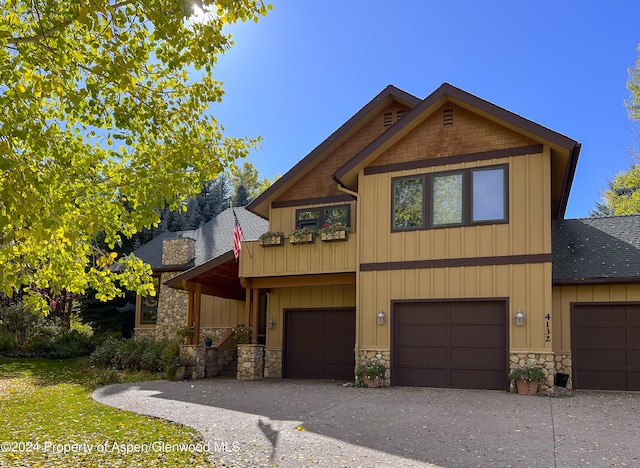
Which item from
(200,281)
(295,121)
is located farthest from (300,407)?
(295,121)

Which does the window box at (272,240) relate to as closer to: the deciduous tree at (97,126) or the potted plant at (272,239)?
the potted plant at (272,239)

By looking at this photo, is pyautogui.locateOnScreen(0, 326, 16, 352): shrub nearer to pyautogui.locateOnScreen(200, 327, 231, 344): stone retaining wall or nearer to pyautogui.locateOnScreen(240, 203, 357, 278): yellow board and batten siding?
pyautogui.locateOnScreen(200, 327, 231, 344): stone retaining wall

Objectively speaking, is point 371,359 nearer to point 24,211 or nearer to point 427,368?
point 427,368

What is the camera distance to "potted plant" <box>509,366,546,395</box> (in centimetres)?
1137

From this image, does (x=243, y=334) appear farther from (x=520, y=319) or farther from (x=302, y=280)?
(x=520, y=319)

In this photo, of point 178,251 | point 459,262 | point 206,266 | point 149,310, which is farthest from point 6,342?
point 459,262

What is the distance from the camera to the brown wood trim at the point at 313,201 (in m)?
15.5

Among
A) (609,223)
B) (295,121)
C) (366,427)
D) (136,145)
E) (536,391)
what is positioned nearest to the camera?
(136,145)

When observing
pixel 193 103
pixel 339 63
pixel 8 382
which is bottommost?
pixel 8 382

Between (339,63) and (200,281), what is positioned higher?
(339,63)

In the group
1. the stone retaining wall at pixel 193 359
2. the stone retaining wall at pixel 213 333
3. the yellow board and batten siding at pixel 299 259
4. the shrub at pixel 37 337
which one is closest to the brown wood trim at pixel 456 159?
the yellow board and batten siding at pixel 299 259

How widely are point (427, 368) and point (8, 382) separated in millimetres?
10249

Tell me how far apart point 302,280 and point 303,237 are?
125cm

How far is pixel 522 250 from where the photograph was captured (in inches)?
475
